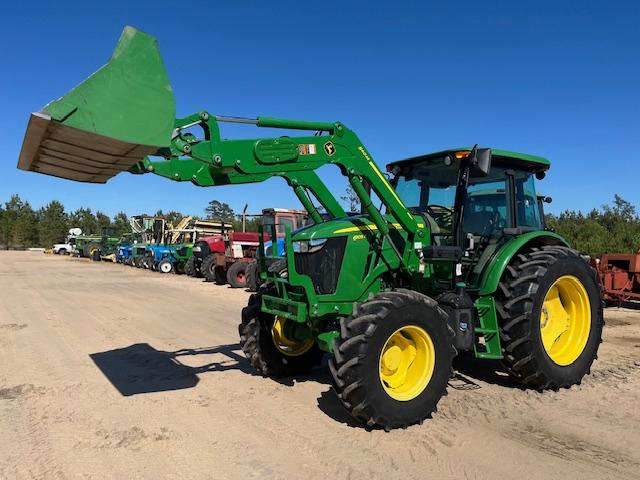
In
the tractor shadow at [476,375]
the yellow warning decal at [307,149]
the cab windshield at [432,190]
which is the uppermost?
the yellow warning decal at [307,149]

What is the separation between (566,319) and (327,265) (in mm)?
2933

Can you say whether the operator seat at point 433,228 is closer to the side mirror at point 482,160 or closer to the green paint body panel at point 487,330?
the green paint body panel at point 487,330

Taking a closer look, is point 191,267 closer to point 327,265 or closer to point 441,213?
point 441,213

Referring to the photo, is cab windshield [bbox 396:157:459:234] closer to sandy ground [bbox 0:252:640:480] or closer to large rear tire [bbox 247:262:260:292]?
sandy ground [bbox 0:252:640:480]

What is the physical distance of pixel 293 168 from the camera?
15.9 feet

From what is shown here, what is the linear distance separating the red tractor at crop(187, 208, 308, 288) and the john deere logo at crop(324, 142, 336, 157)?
10.0m

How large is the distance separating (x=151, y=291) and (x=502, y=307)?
12746 millimetres

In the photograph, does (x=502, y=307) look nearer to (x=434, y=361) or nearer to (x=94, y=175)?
(x=434, y=361)

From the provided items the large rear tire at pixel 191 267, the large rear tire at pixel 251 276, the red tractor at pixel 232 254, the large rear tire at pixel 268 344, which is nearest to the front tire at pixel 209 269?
the red tractor at pixel 232 254

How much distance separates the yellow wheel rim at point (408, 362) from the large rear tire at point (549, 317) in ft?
3.53

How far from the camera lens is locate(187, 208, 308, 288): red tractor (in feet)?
54.3

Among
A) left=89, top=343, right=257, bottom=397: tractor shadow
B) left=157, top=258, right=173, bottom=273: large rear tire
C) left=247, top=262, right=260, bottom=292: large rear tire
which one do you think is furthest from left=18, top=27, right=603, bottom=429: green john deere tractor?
left=157, top=258, right=173, bottom=273: large rear tire

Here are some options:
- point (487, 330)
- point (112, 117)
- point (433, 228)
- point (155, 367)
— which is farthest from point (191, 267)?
point (112, 117)

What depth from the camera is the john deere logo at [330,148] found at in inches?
193
